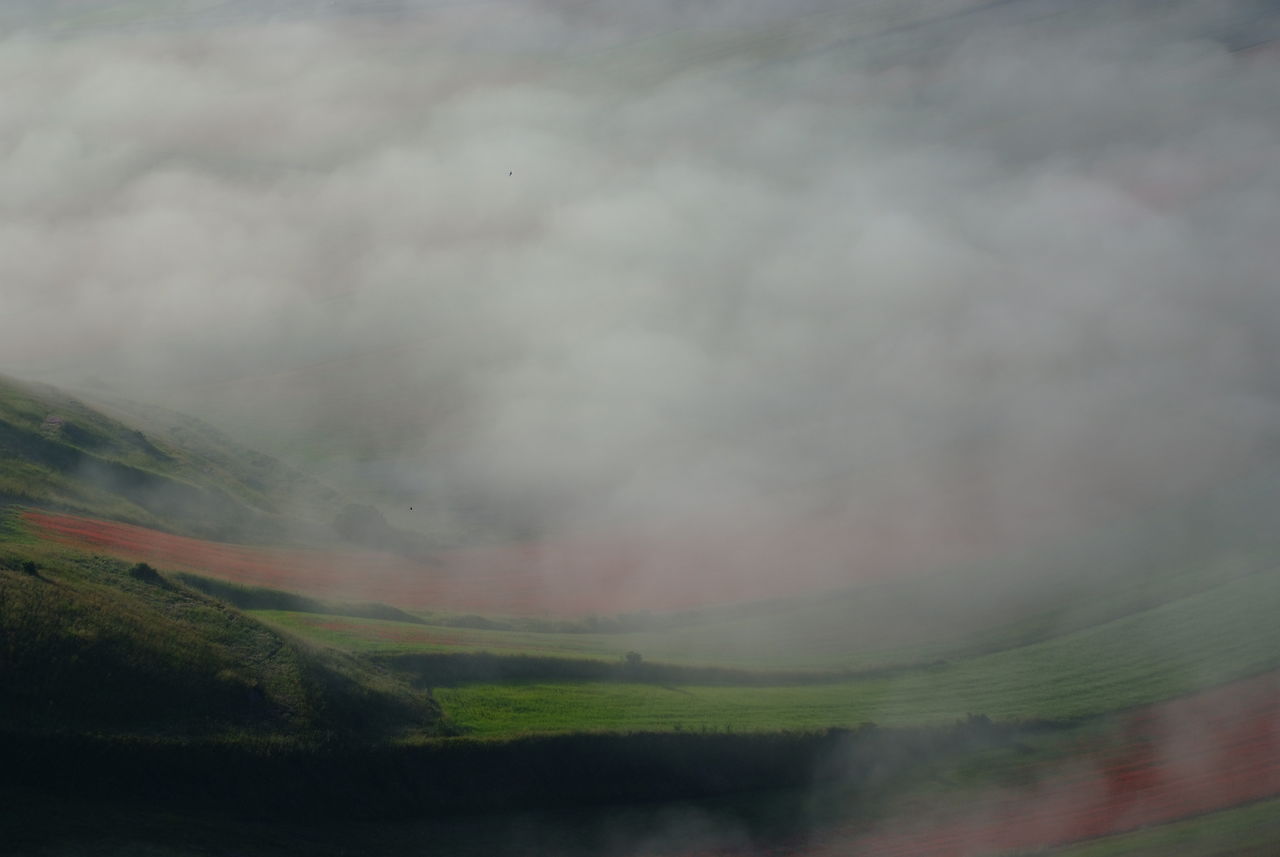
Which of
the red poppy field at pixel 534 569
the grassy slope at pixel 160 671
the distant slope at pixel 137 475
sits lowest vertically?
the grassy slope at pixel 160 671

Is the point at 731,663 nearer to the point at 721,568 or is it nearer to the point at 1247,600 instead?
A: the point at 721,568

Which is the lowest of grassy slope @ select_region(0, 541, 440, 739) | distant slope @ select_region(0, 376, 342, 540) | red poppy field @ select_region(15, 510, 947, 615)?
grassy slope @ select_region(0, 541, 440, 739)

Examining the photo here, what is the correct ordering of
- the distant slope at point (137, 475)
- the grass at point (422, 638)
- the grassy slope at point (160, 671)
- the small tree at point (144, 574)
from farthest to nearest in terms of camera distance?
the distant slope at point (137, 475), the grass at point (422, 638), the small tree at point (144, 574), the grassy slope at point (160, 671)

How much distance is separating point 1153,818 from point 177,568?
131ft

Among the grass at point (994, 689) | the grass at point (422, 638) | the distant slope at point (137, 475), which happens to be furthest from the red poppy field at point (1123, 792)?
the distant slope at point (137, 475)

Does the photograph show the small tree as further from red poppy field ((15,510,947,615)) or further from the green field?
red poppy field ((15,510,947,615))

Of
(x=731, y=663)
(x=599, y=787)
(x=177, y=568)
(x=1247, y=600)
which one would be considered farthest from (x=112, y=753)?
(x=1247, y=600)

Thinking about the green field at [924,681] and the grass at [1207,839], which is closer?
the grass at [1207,839]

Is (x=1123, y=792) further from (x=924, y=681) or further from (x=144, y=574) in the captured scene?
(x=144, y=574)

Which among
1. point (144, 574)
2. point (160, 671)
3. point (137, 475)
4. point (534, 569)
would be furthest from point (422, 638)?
point (137, 475)

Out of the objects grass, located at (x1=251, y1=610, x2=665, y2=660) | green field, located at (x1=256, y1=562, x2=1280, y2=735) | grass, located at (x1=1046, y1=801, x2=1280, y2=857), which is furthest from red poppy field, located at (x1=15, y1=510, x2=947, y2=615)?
grass, located at (x1=1046, y1=801, x2=1280, y2=857)

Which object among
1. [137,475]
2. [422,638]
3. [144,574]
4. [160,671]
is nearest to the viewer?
[160,671]

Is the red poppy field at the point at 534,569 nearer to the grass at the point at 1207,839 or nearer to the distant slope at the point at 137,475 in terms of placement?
the distant slope at the point at 137,475

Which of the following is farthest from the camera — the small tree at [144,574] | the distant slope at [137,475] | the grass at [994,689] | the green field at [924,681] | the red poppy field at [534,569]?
the distant slope at [137,475]
